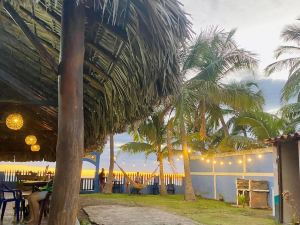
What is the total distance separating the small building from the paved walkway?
2.36 m

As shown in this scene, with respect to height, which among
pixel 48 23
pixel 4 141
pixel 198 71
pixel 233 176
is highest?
pixel 198 71

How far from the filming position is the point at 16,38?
4387 millimetres

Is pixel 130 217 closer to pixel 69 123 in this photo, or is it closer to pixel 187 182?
pixel 187 182

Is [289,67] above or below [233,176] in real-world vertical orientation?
above

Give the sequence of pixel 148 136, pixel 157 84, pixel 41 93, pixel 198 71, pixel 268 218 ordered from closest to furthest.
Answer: pixel 157 84
pixel 41 93
pixel 268 218
pixel 198 71
pixel 148 136

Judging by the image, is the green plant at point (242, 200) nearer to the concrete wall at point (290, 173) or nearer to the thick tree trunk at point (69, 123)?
the concrete wall at point (290, 173)

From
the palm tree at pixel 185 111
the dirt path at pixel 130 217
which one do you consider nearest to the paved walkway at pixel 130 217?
the dirt path at pixel 130 217

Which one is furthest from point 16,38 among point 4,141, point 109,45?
point 4,141

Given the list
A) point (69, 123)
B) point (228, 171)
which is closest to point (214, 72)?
point (228, 171)

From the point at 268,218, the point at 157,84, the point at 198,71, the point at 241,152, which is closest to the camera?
the point at 157,84

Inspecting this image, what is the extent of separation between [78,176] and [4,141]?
8101 mm

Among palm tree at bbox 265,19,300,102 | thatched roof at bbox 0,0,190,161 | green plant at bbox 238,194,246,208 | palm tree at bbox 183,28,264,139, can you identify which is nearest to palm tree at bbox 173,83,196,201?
palm tree at bbox 183,28,264,139

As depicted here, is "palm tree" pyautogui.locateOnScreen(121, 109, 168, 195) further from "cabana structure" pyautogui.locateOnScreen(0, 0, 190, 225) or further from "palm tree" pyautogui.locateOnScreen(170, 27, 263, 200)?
"cabana structure" pyautogui.locateOnScreen(0, 0, 190, 225)

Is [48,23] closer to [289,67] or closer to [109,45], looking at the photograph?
[109,45]
